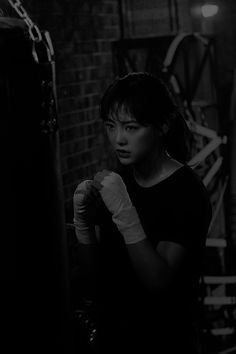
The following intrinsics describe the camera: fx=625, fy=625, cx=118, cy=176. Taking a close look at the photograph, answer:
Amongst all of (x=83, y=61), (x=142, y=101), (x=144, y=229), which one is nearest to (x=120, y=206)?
(x=144, y=229)

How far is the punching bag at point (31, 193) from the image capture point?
1.56 meters

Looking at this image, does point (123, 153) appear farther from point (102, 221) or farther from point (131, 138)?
point (102, 221)

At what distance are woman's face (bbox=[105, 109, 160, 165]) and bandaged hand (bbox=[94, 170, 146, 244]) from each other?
79 mm

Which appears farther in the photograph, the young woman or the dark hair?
the dark hair

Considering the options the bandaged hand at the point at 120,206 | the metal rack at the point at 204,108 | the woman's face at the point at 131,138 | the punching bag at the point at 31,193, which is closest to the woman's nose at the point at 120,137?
the woman's face at the point at 131,138

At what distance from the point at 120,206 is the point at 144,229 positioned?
12 cm

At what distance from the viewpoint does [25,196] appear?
1.60 m

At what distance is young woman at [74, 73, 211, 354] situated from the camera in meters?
1.95

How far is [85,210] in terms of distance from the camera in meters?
2.18

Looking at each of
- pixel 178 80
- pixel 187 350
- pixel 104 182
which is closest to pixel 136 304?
pixel 187 350

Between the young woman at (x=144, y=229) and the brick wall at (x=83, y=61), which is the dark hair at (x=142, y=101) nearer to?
the young woman at (x=144, y=229)

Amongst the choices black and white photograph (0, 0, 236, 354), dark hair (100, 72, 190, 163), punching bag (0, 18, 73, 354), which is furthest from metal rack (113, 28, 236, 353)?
punching bag (0, 18, 73, 354)

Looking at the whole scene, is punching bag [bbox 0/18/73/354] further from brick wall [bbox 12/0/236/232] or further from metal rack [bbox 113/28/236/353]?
metal rack [bbox 113/28/236/353]

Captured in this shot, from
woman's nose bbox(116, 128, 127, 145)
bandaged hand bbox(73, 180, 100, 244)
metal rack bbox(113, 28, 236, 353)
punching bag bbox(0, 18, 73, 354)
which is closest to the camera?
punching bag bbox(0, 18, 73, 354)
